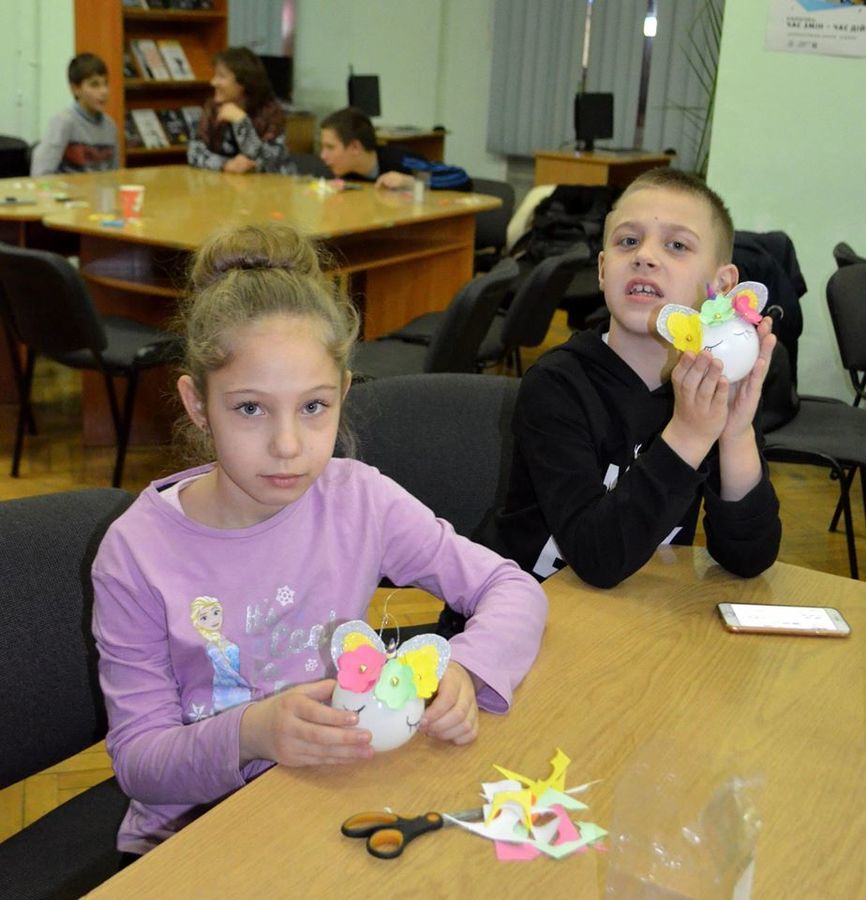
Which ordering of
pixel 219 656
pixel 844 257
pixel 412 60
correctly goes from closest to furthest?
pixel 219 656 < pixel 844 257 < pixel 412 60

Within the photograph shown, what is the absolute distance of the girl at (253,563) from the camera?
1174 millimetres

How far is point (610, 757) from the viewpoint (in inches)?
42.8

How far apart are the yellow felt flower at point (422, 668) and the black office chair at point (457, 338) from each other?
2.42 meters

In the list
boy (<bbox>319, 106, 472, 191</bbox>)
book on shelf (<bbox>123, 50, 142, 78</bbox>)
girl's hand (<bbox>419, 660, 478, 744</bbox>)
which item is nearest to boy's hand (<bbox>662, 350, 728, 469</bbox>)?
girl's hand (<bbox>419, 660, 478, 744</bbox>)

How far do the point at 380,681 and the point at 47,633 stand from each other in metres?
0.52

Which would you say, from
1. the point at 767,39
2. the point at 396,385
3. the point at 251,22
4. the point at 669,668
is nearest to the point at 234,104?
the point at 767,39

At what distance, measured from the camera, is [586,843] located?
957 millimetres

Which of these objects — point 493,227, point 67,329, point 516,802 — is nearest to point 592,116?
point 493,227

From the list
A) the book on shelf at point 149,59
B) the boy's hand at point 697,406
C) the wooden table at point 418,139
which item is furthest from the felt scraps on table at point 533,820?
the wooden table at point 418,139

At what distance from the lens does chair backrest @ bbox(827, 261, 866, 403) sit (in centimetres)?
339

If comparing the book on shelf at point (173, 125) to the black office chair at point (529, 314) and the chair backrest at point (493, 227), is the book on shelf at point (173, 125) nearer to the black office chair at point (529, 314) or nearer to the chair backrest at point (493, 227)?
the chair backrest at point (493, 227)

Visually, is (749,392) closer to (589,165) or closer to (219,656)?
(219,656)

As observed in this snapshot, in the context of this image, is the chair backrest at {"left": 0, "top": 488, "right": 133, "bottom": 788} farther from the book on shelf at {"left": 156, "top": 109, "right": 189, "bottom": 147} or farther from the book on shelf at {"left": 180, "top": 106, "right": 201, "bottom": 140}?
the book on shelf at {"left": 180, "top": 106, "right": 201, "bottom": 140}

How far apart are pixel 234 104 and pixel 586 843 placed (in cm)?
550
